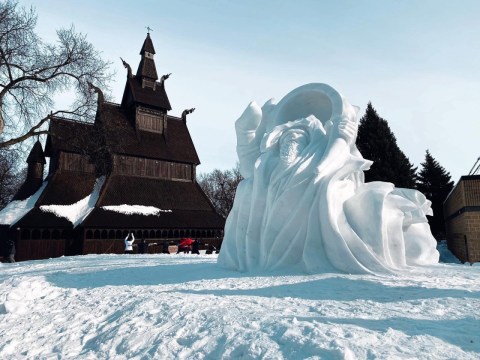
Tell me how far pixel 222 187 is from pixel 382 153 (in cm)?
2564

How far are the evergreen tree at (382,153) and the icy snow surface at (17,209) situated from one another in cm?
2546

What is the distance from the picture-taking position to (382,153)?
3105cm

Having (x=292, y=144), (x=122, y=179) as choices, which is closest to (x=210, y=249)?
(x=122, y=179)

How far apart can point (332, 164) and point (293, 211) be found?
1389 mm

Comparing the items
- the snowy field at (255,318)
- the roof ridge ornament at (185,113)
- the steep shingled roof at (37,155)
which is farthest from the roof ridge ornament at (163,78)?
the snowy field at (255,318)

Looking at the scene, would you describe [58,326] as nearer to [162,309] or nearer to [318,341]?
[162,309]

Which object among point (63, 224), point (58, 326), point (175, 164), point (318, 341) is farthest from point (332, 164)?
point (175, 164)

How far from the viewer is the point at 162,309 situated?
5.55 metres

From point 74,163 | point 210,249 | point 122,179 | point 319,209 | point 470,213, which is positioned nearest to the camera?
point 319,209

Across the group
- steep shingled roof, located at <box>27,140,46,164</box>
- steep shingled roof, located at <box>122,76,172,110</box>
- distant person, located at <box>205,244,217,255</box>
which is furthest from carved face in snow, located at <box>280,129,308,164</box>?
steep shingled roof, located at <box>122,76,172,110</box>

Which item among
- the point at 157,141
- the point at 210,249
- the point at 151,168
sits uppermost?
the point at 157,141

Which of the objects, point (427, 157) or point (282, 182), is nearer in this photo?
point (282, 182)

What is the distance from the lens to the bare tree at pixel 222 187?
5125 centimetres

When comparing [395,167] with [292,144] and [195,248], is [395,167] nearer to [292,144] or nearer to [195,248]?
[195,248]
